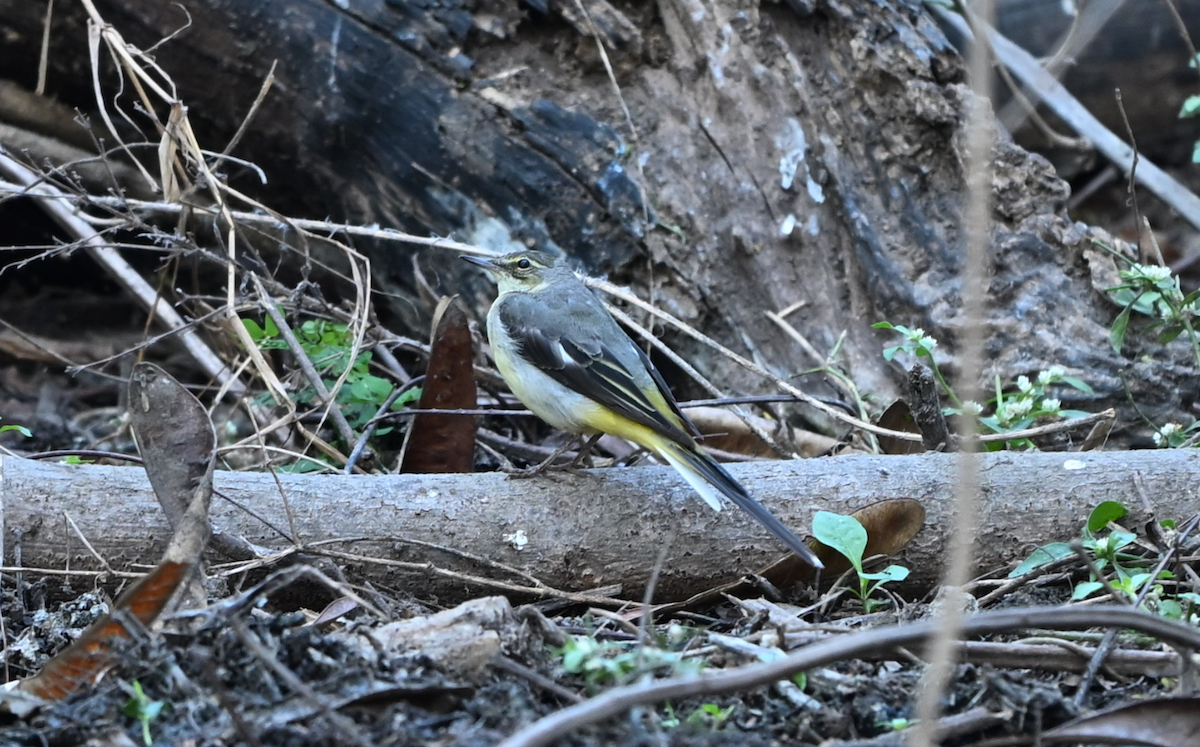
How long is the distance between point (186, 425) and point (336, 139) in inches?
119

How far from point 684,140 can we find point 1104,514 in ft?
9.95

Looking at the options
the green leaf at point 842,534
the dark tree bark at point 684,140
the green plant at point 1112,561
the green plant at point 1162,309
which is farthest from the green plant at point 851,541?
the dark tree bark at point 684,140

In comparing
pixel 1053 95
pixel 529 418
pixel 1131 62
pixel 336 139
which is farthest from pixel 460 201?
pixel 1131 62

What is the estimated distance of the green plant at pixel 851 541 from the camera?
11.6 ft

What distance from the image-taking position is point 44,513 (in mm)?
3662

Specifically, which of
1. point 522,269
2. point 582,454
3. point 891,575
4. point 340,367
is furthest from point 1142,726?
point 340,367

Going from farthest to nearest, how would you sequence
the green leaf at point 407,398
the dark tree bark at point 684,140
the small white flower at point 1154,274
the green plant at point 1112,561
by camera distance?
1. the dark tree bark at point 684,140
2. the green leaf at point 407,398
3. the small white flower at point 1154,274
4. the green plant at point 1112,561

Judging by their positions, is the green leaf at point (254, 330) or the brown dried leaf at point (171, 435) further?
the green leaf at point (254, 330)

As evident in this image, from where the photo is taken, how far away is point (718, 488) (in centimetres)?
374

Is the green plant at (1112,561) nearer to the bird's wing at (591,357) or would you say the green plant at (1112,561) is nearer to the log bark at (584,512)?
the log bark at (584,512)

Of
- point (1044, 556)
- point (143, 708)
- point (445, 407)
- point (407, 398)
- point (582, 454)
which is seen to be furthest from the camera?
point (407, 398)

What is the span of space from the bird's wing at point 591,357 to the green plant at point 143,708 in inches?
79.0

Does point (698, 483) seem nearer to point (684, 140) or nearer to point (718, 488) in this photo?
point (718, 488)

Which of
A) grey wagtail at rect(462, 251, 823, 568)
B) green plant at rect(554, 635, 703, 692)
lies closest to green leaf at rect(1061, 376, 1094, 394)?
grey wagtail at rect(462, 251, 823, 568)
